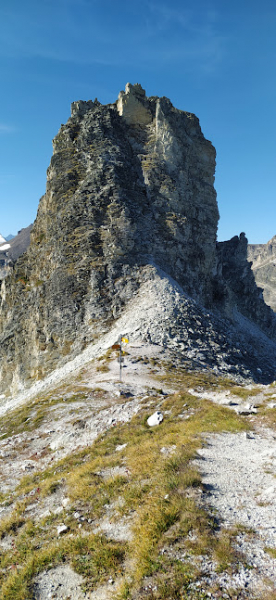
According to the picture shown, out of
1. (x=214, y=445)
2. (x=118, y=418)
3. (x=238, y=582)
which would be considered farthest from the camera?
(x=118, y=418)

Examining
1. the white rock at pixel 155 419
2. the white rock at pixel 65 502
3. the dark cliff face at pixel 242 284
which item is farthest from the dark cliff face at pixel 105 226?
the white rock at pixel 65 502

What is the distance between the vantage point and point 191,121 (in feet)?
237

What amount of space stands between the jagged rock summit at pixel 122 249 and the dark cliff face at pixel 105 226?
204mm

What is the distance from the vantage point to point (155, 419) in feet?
59.0

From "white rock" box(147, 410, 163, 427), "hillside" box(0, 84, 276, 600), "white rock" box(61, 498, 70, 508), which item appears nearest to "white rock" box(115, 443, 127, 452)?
"hillside" box(0, 84, 276, 600)

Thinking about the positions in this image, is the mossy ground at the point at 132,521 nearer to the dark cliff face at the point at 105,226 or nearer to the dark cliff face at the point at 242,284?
the dark cliff face at the point at 105,226

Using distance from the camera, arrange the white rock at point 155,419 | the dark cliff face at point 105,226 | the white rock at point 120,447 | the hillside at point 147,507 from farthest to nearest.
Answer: the dark cliff face at point 105,226
the white rock at point 155,419
the white rock at point 120,447
the hillside at point 147,507

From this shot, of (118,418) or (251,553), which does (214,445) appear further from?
(118,418)

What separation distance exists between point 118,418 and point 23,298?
4421 cm

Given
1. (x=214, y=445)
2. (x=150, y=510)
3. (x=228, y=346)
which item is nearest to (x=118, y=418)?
(x=214, y=445)

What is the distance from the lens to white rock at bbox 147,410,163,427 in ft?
58.0

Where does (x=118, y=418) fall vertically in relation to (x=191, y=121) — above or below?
below

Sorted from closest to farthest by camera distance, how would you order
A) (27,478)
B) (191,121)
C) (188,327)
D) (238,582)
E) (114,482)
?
(238,582) < (114,482) < (27,478) < (188,327) < (191,121)

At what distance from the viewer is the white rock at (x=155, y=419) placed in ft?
58.0
